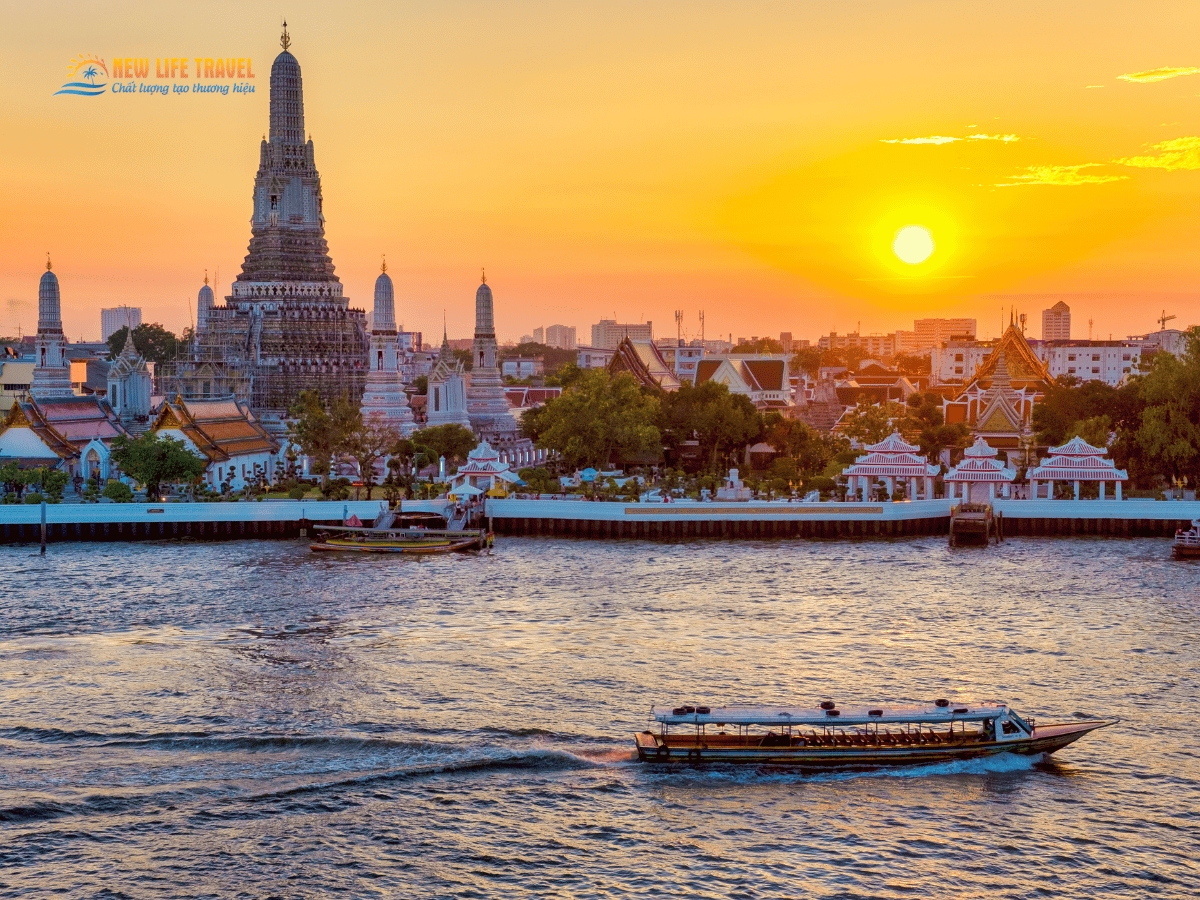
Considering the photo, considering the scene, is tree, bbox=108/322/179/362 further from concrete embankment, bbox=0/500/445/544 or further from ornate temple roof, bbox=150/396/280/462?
concrete embankment, bbox=0/500/445/544

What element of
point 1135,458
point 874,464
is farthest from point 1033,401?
point 874,464

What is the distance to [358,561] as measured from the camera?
61.8m

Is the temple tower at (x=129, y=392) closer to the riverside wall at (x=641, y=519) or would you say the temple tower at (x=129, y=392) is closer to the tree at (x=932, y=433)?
the riverside wall at (x=641, y=519)

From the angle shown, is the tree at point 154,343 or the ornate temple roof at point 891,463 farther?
the tree at point 154,343

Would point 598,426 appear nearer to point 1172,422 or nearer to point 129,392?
point 1172,422

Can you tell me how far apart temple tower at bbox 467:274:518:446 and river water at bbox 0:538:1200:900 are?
43.7 metres

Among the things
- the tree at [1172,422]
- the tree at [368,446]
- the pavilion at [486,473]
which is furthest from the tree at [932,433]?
the tree at [368,446]

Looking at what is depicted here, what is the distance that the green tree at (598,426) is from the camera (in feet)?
280

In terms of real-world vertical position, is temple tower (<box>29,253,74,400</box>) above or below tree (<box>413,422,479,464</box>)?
above

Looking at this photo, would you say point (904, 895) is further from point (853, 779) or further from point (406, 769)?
point (406, 769)

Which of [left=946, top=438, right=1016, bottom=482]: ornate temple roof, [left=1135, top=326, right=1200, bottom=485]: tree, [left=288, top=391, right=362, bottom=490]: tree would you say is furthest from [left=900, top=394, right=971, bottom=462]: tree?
Answer: [left=288, top=391, right=362, bottom=490]: tree

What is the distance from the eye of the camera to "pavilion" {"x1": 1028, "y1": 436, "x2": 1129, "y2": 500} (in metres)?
72.8

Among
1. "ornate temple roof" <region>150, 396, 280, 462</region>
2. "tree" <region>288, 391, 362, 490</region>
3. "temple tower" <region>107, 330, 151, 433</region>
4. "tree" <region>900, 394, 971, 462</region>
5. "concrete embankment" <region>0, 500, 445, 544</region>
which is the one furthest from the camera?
"temple tower" <region>107, 330, 151, 433</region>

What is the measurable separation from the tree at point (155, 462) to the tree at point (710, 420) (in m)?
33.2
